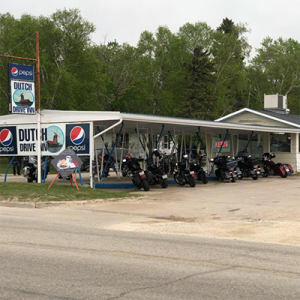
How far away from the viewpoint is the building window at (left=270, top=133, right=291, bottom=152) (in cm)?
3234

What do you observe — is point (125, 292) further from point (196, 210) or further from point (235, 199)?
point (235, 199)

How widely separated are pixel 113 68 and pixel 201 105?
11.9 m

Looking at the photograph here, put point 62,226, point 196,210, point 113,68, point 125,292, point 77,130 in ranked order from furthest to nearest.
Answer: point 113,68
point 77,130
point 196,210
point 62,226
point 125,292

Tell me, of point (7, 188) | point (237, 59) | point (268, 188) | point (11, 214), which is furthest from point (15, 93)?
point (237, 59)

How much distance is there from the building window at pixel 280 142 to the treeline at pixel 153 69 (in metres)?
20.3

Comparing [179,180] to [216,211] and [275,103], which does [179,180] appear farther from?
[275,103]

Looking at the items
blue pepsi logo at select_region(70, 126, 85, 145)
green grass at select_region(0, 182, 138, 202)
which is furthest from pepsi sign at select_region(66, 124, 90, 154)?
green grass at select_region(0, 182, 138, 202)

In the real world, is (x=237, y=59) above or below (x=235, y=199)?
above

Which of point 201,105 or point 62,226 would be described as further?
point 201,105

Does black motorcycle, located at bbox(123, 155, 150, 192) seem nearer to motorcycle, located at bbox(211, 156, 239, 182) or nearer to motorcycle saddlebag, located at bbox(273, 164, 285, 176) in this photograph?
motorcycle, located at bbox(211, 156, 239, 182)

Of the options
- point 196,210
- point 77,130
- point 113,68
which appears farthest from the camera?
point 113,68

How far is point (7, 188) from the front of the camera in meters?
18.7

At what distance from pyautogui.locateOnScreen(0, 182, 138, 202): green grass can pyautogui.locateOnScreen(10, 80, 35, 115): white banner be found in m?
3.04

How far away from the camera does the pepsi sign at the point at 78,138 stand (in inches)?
789
